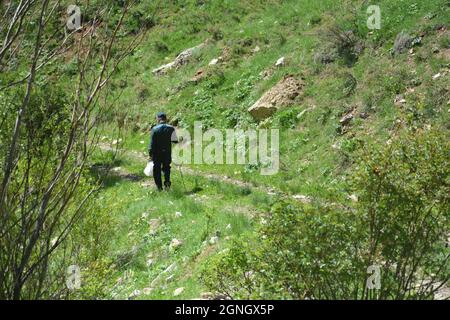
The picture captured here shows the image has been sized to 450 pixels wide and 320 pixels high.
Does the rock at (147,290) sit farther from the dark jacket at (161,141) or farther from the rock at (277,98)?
the rock at (277,98)

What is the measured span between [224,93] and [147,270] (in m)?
11.3

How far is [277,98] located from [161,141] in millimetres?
5470

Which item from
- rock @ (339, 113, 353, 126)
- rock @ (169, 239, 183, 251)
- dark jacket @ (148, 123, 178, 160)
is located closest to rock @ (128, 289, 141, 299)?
rock @ (169, 239, 183, 251)

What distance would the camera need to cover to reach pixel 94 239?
7824mm

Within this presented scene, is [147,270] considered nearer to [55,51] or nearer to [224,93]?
[55,51]

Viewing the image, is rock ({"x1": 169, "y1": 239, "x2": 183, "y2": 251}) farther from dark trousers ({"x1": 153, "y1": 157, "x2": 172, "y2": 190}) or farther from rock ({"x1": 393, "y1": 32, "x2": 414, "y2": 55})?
rock ({"x1": 393, "y1": 32, "x2": 414, "y2": 55})

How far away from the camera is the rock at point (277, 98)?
55.8 ft

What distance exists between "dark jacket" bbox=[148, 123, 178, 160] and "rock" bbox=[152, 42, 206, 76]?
10922 mm

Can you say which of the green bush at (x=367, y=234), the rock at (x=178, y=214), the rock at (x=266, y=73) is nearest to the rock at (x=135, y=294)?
the green bush at (x=367, y=234)

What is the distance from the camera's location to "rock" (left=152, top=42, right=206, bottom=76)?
23422mm

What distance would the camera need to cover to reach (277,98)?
17219 millimetres

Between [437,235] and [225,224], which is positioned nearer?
[437,235]

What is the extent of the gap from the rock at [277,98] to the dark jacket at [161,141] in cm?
485
